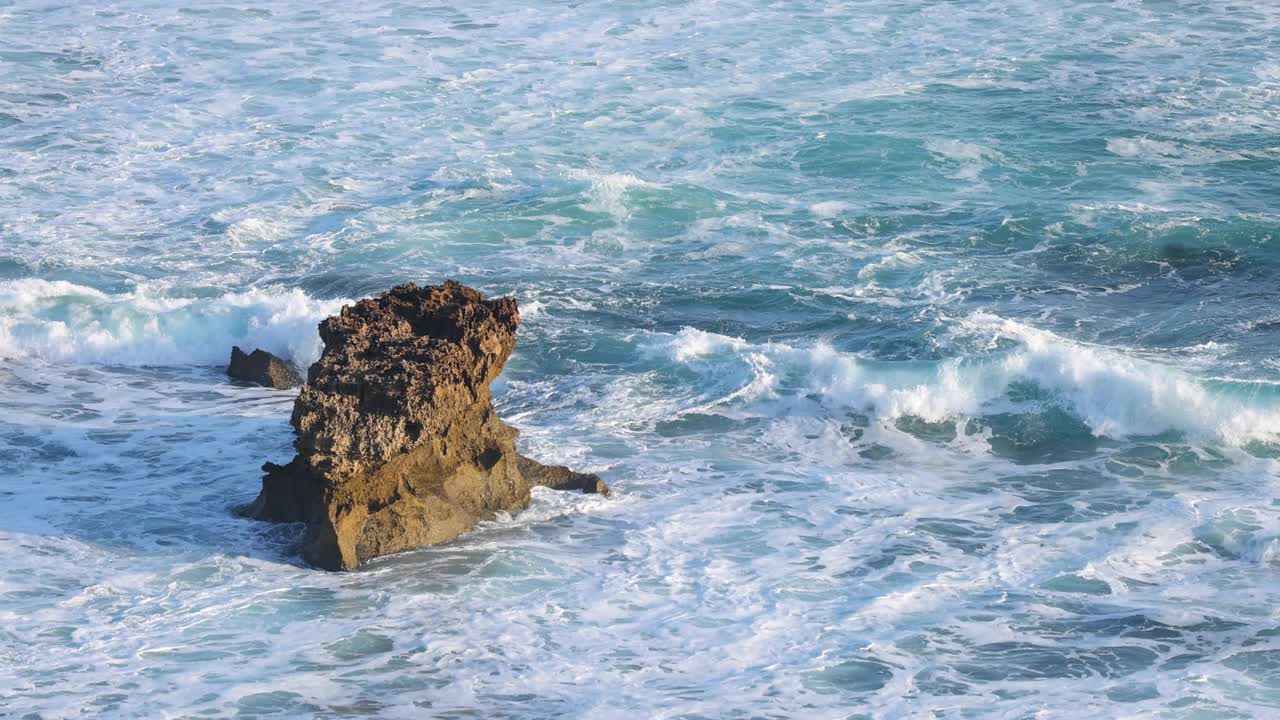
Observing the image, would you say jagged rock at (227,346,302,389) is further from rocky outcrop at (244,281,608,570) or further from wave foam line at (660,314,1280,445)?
wave foam line at (660,314,1280,445)

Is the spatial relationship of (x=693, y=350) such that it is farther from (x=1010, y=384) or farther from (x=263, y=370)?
(x=263, y=370)

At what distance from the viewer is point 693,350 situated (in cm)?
1267

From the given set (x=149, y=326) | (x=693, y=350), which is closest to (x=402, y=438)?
(x=693, y=350)

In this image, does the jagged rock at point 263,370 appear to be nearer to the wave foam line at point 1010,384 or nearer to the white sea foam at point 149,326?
the white sea foam at point 149,326

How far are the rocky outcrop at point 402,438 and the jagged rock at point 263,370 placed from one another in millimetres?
2709

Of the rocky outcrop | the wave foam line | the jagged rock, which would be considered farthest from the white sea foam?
the rocky outcrop

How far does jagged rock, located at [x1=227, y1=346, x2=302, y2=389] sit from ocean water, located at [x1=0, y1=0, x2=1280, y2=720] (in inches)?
12.1

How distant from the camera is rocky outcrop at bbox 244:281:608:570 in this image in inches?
345

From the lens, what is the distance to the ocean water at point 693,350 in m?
7.84

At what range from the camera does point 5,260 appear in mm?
15117

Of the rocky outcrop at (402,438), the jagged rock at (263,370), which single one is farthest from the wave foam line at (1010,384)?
the jagged rock at (263,370)

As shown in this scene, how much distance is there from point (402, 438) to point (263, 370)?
385 centimetres

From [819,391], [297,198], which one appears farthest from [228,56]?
[819,391]

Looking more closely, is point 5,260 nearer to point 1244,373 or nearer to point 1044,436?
point 1044,436
